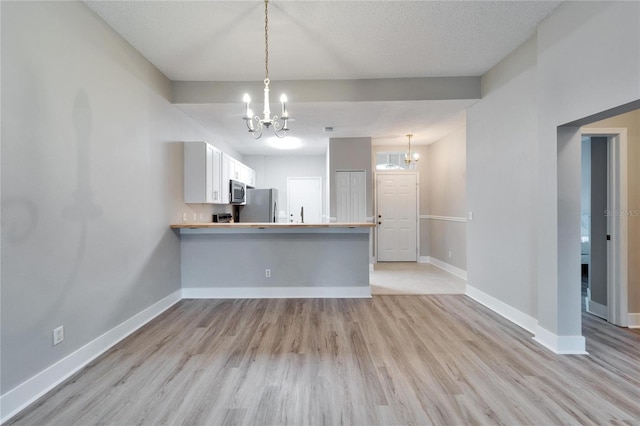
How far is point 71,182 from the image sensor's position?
211cm

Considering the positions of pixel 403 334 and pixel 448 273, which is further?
pixel 448 273

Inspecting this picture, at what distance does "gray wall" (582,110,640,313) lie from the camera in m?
2.91

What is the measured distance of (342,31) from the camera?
2.63 m

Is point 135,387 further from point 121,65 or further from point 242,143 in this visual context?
point 242,143

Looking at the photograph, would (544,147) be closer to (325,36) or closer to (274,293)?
(325,36)

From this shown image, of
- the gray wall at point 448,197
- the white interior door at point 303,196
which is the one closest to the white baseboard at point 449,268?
the gray wall at point 448,197

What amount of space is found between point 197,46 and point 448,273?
209 inches

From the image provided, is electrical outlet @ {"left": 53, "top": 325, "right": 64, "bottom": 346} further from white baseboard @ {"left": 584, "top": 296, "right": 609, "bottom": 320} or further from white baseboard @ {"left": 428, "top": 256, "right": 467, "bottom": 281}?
white baseboard @ {"left": 428, "top": 256, "right": 467, "bottom": 281}

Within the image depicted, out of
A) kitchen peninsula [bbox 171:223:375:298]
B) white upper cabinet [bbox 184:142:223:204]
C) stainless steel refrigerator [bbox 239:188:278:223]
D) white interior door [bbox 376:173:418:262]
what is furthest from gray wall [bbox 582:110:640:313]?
stainless steel refrigerator [bbox 239:188:278:223]

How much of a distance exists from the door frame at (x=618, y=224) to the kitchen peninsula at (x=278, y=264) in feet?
8.54

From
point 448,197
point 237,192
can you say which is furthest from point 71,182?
point 448,197

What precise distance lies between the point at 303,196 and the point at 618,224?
551cm

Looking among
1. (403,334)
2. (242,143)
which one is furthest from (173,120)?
(403,334)

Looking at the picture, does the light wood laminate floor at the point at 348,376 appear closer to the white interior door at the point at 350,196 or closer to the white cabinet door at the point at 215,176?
the white cabinet door at the point at 215,176
